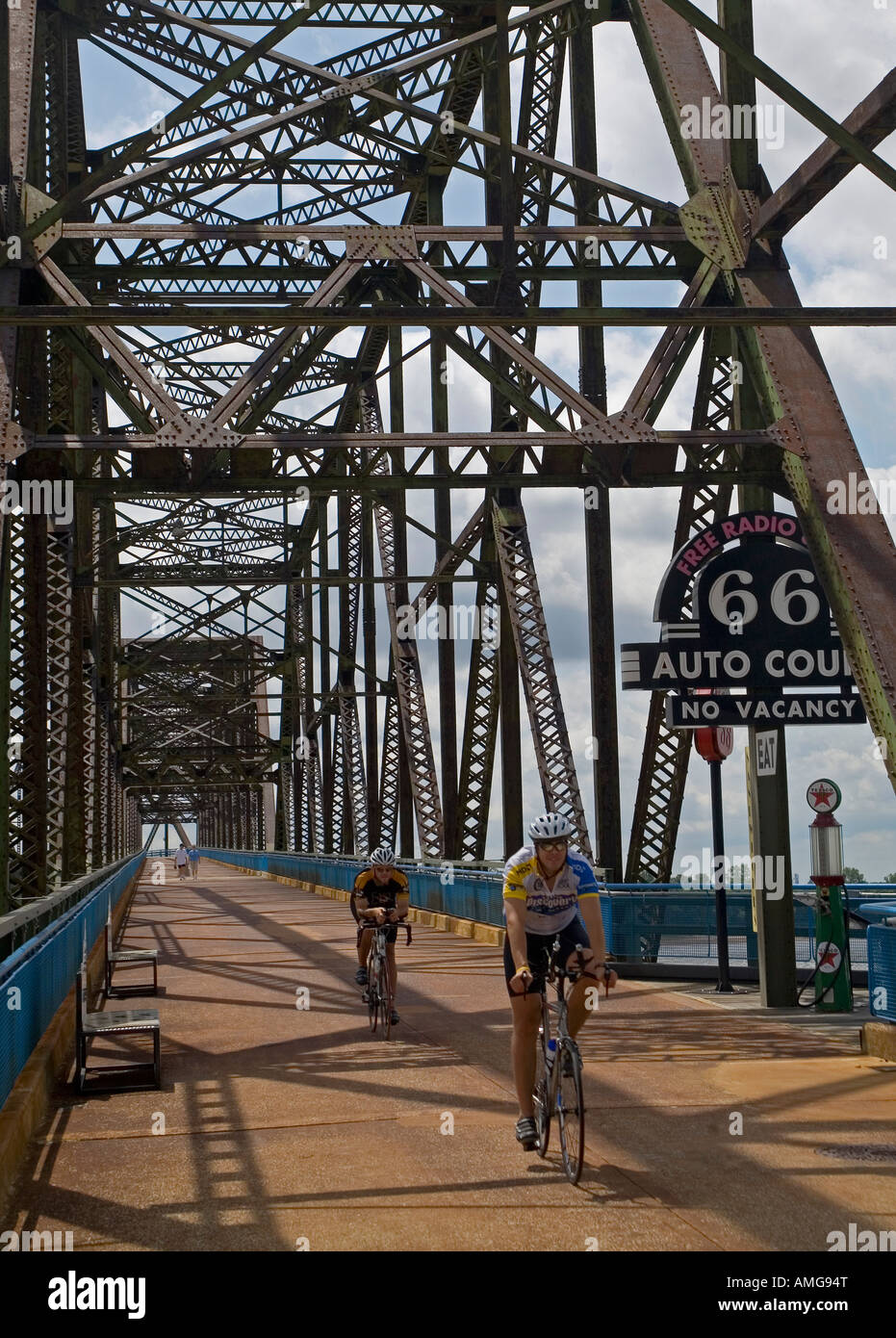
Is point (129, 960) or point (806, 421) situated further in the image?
point (129, 960)

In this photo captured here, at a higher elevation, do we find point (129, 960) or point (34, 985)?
point (34, 985)

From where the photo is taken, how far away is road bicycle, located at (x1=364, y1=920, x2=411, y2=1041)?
42.5ft

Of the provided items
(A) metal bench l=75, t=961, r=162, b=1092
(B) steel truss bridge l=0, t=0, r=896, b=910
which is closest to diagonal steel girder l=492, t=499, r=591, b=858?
(B) steel truss bridge l=0, t=0, r=896, b=910

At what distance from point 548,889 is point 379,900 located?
18.3ft

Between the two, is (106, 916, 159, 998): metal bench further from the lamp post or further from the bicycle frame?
the bicycle frame

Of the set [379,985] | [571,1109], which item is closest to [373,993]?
[379,985]

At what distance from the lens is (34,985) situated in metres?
10.5

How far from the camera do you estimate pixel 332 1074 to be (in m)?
11.1

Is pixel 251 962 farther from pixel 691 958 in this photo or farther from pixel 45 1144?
pixel 45 1144

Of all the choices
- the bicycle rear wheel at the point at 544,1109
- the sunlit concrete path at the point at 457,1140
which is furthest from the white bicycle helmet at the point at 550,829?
the sunlit concrete path at the point at 457,1140

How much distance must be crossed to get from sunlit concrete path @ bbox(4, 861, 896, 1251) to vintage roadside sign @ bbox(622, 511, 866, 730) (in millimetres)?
2863

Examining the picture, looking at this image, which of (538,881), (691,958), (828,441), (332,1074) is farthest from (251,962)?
(538,881)

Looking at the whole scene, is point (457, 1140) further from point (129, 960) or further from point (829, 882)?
point (129, 960)
